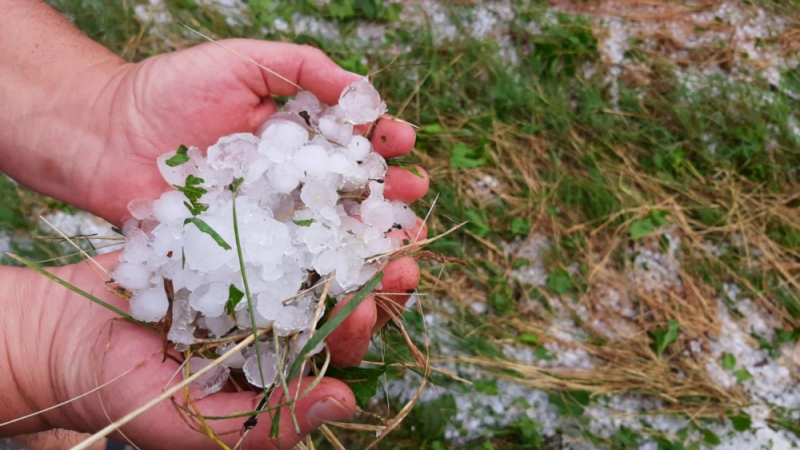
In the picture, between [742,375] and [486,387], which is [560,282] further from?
[742,375]

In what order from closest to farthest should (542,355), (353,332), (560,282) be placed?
(353,332)
(542,355)
(560,282)

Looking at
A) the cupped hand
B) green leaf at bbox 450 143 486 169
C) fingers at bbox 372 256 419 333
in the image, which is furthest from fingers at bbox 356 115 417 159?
green leaf at bbox 450 143 486 169

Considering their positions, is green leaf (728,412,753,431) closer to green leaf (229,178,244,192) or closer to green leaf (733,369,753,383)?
green leaf (733,369,753,383)

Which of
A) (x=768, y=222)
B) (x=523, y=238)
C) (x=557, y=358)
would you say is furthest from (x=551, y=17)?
(x=557, y=358)

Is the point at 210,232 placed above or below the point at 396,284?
above

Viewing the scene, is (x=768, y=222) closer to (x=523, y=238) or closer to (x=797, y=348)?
(x=797, y=348)

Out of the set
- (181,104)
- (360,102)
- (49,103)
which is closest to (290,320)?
(360,102)
